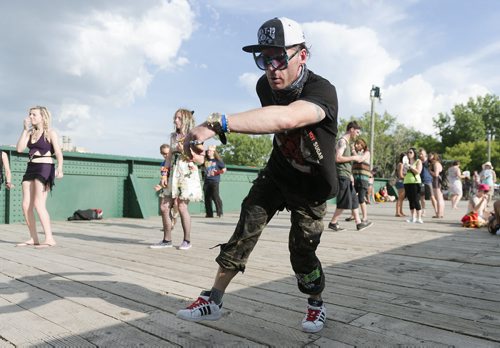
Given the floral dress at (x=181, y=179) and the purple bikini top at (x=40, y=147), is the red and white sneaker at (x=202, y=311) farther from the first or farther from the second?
the purple bikini top at (x=40, y=147)

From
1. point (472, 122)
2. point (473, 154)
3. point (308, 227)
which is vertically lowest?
point (308, 227)

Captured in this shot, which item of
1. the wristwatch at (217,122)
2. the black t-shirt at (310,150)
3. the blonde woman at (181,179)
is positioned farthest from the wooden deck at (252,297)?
the wristwatch at (217,122)

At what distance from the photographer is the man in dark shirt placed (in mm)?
1916

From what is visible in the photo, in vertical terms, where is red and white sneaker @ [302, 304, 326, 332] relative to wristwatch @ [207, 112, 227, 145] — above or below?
below

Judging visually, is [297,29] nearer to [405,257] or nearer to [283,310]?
[283,310]

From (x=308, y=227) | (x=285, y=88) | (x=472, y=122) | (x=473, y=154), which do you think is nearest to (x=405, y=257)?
(x=308, y=227)

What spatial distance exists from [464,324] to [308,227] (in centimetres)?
124

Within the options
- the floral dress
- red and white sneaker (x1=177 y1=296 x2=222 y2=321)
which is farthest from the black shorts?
red and white sneaker (x1=177 y1=296 x2=222 y2=321)

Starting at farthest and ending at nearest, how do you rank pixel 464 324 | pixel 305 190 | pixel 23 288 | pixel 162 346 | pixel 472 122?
pixel 472 122
pixel 23 288
pixel 464 324
pixel 305 190
pixel 162 346

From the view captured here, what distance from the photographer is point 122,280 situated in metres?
3.95

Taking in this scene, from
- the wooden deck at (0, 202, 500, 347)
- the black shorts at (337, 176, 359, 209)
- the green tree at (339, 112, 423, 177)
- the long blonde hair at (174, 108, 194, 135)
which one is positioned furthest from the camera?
the green tree at (339, 112, 423, 177)

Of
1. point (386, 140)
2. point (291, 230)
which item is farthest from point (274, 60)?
point (386, 140)

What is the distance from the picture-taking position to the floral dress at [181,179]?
5.74 metres

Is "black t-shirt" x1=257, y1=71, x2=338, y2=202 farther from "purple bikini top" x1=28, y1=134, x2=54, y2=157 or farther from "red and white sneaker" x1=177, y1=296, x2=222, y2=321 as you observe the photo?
"purple bikini top" x1=28, y1=134, x2=54, y2=157
